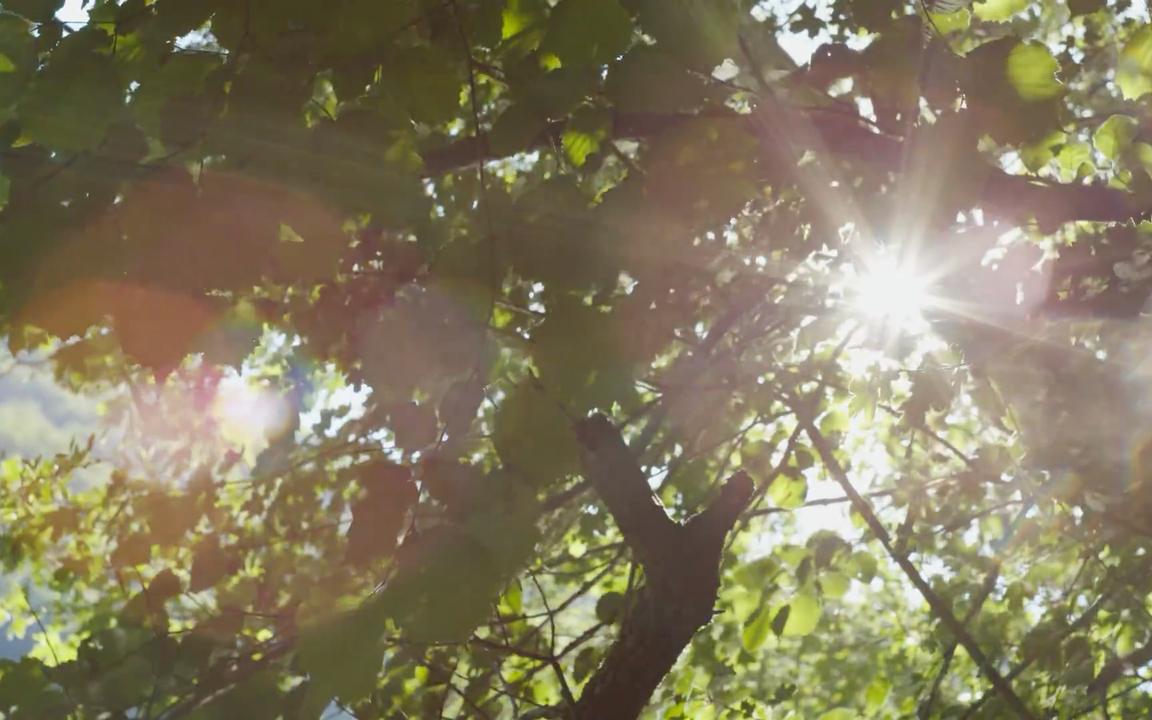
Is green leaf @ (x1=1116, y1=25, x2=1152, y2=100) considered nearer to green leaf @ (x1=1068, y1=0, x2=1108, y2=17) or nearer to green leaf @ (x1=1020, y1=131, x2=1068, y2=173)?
green leaf @ (x1=1068, y1=0, x2=1108, y2=17)

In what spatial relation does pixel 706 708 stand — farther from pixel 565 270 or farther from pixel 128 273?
pixel 128 273

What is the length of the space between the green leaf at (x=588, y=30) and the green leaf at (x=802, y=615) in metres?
1.85

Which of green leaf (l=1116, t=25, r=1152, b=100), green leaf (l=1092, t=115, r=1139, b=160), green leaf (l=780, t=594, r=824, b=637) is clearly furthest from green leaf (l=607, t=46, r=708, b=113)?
green leaf (l=780, t=594, r=824, b=637)

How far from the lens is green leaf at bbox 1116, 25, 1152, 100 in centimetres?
177

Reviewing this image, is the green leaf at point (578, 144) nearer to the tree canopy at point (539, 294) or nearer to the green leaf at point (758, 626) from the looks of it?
the tree canopy at point (539, 294)

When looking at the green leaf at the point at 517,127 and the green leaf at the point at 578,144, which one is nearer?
the green leaf at the point at 517,127

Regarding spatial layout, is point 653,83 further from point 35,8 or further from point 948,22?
point 35,8

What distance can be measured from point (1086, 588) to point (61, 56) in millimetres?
3990

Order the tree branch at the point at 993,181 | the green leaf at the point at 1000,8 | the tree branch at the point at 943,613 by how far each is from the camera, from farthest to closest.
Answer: the tree branch at the point at 943,613 → the tree branch at the point at 993,181 → the green leaf at the point at 1000,8

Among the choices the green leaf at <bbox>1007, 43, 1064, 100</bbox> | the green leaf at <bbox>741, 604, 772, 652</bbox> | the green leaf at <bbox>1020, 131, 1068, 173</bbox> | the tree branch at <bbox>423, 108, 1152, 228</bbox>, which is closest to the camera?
the green leaf at <bbox>1007, 43, 1064, 100</bbox>

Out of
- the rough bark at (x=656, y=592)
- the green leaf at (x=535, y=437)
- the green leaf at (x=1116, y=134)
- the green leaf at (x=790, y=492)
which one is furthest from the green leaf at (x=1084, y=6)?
the green leaf at (x=790, y=492)

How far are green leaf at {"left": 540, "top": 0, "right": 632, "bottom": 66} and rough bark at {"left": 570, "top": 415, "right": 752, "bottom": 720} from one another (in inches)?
44.2

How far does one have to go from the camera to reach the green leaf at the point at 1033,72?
1128 mm

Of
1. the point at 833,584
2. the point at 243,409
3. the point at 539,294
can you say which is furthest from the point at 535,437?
the point at 243,409
